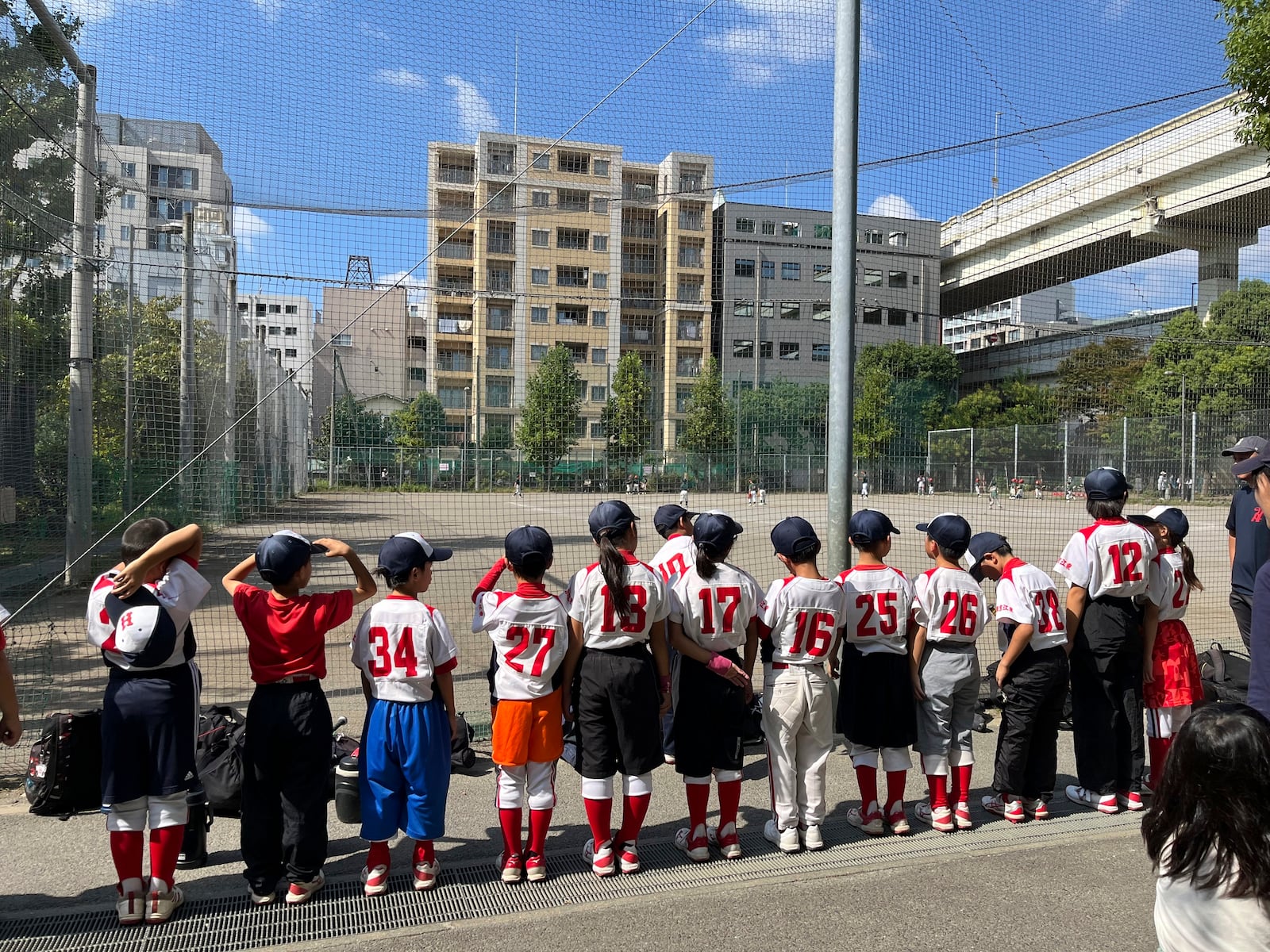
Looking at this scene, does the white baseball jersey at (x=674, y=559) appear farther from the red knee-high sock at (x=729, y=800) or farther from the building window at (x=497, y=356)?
the building window at (x=497, y=356)

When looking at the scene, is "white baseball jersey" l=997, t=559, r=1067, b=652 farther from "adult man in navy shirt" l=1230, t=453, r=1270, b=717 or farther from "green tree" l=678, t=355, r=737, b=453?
"green tree" l=678, t=355, r=737, b=453

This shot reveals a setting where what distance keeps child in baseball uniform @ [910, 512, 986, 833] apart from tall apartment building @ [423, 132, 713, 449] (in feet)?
10.1

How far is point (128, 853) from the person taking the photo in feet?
10.8

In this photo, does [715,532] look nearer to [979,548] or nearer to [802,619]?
[802,619]

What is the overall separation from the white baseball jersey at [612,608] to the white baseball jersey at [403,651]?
0.58m

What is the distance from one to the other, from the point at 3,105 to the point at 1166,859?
854 centimetres

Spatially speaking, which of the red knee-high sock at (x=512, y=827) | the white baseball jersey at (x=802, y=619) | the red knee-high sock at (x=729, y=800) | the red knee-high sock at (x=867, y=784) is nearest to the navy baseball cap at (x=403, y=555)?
the red knee-high sock at (x=512, y=827)

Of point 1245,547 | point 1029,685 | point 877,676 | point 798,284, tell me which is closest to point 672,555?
point 877,676

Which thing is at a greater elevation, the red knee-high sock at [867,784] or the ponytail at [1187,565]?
the ponytail at [1187,565]

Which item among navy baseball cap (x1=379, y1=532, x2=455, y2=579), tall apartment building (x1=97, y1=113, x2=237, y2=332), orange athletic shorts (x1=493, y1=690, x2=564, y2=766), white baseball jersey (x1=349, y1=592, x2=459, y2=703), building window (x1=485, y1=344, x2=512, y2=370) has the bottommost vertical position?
orange athletic shorts (x1=493, y1=690, x2=564, y2=766)

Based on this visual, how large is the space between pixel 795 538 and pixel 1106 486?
6.07 feet

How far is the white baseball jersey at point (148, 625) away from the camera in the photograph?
3191 millimetres

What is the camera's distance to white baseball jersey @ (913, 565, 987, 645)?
4.15m

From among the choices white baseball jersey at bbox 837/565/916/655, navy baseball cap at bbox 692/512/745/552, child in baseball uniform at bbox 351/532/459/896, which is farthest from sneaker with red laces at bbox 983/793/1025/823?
child in baseball uniform at bbox 351/532/459/896
